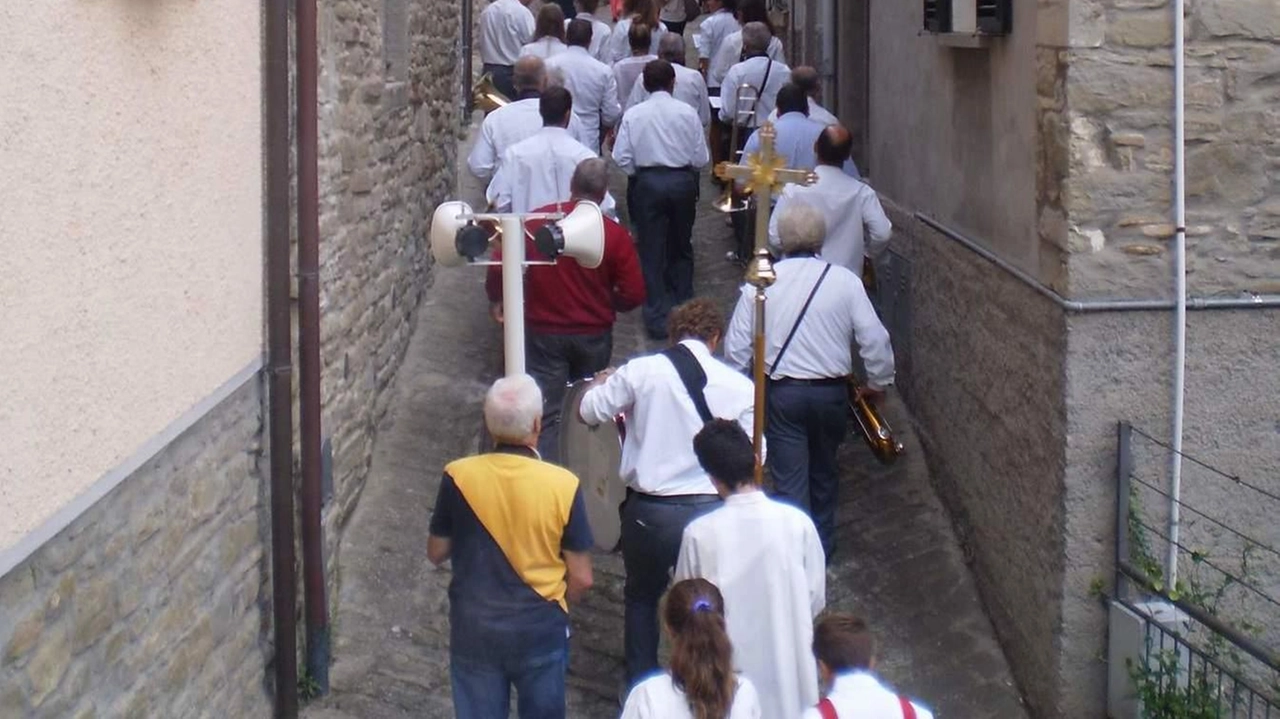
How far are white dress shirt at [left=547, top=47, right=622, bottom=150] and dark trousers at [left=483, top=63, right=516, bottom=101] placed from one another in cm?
221

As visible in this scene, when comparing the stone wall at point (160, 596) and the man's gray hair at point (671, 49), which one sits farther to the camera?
the man's gray hair at point (671, 49)

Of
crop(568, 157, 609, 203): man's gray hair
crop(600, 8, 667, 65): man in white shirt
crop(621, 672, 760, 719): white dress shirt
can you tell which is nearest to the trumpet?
crop(568, 157, 609, 203): man's gray hair

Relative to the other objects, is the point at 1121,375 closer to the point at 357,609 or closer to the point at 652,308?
the point at 357,609

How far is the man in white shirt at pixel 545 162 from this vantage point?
30.1ft

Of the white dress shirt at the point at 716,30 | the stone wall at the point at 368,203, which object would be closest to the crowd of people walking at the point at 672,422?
the stone wall at the point at 368,203

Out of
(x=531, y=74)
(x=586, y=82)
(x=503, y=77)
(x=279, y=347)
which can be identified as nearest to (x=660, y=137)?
(x=531, y=74)

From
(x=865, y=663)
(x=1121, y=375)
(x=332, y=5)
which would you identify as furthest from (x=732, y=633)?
(x=332, y=5)

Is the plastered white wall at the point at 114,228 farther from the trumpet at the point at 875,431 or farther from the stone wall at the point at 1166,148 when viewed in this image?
the trumpet at the point at 875,431

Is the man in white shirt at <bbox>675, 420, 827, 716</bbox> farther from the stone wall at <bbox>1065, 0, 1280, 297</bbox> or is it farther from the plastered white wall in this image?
the stone wall at <bbox>1065, 0, 1280, 297</bbox>

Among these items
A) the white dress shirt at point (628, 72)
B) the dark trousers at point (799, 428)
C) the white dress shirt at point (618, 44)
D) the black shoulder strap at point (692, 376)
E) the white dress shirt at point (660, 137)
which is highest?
the white dress shirt at point (618, 44)

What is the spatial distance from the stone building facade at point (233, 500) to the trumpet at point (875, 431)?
2.37 meters

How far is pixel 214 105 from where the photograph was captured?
555 centimetres

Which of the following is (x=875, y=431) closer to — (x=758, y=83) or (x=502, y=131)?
(x=502, y=131)

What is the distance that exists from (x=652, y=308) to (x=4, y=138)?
7.41m
